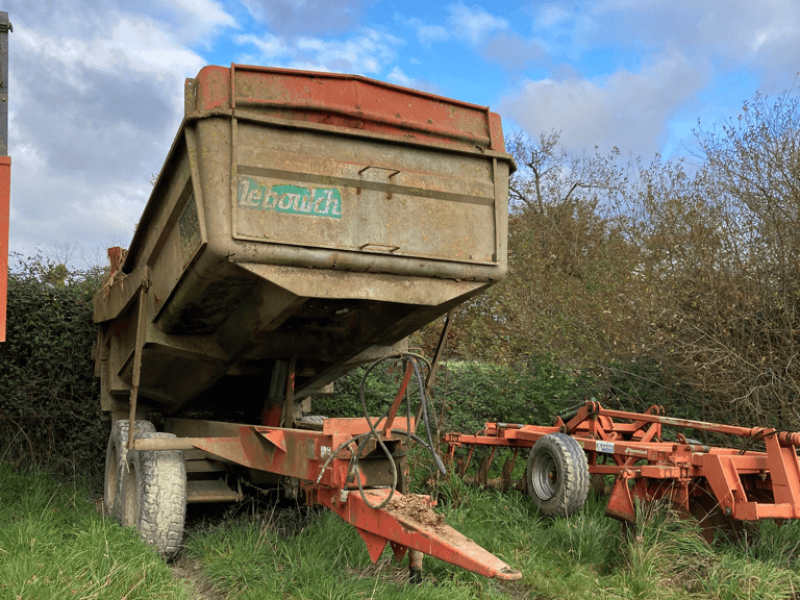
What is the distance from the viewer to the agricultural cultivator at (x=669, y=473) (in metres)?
4.69

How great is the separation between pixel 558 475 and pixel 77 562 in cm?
333

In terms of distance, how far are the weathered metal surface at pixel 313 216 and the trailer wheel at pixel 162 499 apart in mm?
760

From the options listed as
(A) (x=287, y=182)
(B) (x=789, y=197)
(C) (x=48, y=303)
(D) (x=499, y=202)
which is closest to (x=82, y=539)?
(A) (x=287, y=182)

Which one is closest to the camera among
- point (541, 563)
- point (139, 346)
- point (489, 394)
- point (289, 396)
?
point (541, 563)

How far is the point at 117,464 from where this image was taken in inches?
226

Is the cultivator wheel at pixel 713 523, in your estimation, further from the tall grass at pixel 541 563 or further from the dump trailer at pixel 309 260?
the dump trailer at pixel 309 260

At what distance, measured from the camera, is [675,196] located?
26.9 feet

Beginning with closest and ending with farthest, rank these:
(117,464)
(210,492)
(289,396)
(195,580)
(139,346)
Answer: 1. (195,580)
2. (139,346)
3. (210,492)
4. (289,396)
5. (117,464)

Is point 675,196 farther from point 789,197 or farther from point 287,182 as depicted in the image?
point 287,182

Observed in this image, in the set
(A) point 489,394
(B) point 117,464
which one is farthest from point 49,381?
(A) point 489,394

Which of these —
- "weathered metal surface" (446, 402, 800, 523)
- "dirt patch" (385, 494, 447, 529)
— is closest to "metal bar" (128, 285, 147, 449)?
"dirt patch" (385, 494, 447, 529)

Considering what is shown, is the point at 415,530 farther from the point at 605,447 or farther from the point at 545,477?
the point at 545,477

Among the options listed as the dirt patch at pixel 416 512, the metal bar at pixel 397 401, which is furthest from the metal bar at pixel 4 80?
the dirt patch at pixel 416 512

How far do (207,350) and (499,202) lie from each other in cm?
229
